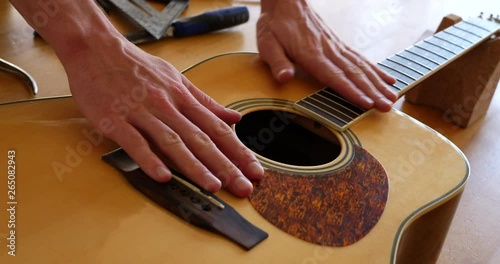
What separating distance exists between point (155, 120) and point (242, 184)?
0.14 meters

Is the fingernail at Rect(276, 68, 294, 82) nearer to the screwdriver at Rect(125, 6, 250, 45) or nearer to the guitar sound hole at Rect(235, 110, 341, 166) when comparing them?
the guitar sound hole at Rect(235, 110, 341, 166)

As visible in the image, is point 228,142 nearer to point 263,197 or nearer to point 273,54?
point 263,197

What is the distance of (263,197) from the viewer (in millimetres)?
652

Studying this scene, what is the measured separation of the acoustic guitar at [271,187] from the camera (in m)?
0.57

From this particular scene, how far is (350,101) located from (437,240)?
25 cm

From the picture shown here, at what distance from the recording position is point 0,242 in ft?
1.79

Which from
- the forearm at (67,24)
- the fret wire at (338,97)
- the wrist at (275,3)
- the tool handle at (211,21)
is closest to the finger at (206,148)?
the forearm at (67,24)

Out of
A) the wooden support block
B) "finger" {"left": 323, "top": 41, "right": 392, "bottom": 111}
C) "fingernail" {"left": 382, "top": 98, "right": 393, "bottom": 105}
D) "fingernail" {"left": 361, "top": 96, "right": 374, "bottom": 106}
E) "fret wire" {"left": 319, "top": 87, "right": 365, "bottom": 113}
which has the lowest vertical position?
the wooden support block

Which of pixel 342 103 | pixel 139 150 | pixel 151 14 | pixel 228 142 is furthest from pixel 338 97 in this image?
pixel 151 14

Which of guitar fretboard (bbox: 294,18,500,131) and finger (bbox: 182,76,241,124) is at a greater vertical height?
finger (bbox: 182,76,241,124)

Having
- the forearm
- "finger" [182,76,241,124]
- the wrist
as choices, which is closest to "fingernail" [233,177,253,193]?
"finger" [182,76,241,124]

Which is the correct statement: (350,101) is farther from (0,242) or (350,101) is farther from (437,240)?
(0,242)

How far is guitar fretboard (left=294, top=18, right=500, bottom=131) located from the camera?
83cm

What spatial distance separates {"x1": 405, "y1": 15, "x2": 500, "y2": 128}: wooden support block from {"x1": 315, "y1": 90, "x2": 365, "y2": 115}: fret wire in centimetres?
26
